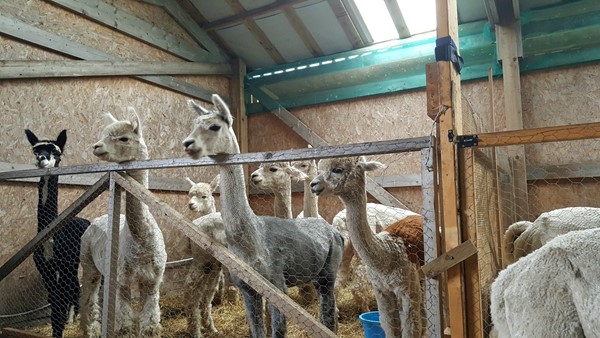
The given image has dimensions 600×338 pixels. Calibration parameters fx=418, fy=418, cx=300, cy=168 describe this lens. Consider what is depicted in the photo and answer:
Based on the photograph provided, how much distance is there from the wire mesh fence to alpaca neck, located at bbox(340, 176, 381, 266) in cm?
5

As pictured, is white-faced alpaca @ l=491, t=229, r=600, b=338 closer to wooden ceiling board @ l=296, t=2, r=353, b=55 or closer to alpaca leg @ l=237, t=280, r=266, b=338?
alpaca leg @ l=237, t=280, r=266, b=338

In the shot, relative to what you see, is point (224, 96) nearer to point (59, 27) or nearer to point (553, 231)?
point (59, 27)

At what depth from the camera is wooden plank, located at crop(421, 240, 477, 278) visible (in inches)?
85.9

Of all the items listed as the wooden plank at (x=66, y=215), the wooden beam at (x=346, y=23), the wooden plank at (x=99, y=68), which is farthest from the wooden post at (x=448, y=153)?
the wooden plank at (x=99, y=68)

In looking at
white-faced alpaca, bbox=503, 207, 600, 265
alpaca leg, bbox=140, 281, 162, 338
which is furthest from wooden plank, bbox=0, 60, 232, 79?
white-faced alpaca, bbox=503, 207, 600, 265

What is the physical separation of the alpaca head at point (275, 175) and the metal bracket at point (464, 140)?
3.55m

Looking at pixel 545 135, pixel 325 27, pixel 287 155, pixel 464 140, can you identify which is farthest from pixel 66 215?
pixel 325 27

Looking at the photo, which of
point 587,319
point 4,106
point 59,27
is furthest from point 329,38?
point 587,319

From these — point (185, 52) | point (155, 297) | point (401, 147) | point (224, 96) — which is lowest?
point (155, 297)

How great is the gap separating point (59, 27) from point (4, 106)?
164cm

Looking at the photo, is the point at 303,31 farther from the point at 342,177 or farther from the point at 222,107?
the point at 342,177

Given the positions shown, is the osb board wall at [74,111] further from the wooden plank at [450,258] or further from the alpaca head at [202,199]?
the wooden plank at [450,258]

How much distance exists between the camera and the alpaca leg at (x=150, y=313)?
3896 mm

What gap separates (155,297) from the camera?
4.07 meters
